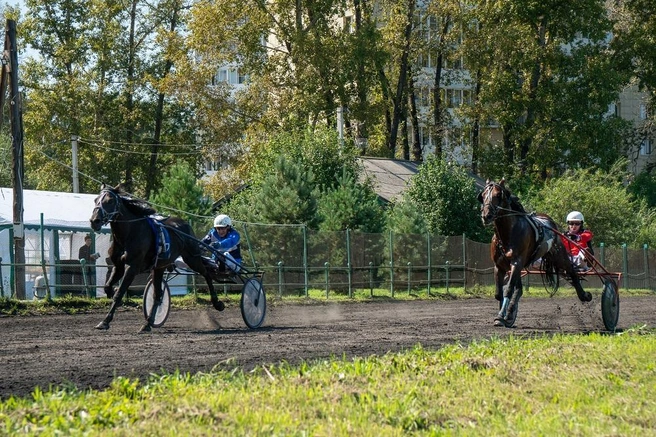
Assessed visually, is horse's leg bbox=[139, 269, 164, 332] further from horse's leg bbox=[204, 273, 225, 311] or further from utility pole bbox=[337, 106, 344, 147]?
Result: utility pole bbox=[337, 106, 344, 147]

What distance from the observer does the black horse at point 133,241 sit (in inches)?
647

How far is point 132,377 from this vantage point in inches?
423

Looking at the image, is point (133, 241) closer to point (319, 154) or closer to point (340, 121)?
point (319, 154)

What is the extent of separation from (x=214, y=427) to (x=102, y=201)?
8899 mm

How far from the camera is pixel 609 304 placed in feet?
59.2

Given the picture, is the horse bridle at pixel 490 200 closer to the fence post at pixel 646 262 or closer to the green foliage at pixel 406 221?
the green foliage at pixel 406 221

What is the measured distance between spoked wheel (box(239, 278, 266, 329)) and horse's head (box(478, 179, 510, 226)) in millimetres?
3953

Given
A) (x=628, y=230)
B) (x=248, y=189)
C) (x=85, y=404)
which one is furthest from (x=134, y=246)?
(x=628, y=230)

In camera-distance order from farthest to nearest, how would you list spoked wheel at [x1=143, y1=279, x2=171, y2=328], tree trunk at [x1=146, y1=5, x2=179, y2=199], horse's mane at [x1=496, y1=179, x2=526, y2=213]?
tree trunk at [x1=146, y1=5, x2=179, y2=199] → spoked wheel at [x1=143, y1=279, x2=171, y2=328] → horse's mane at [x1=496, y1=179, x2=526, y2=213]

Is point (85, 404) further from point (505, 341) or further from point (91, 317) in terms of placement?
point (91, 317)

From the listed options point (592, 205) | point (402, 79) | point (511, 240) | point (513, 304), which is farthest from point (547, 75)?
point (513, 304)

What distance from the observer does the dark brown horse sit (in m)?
17.1

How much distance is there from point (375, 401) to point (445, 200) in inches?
1370

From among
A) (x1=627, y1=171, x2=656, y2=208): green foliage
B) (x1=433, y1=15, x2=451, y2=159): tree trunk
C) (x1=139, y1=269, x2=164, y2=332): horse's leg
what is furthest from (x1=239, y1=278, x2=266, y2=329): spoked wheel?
(x1=627, y1=171, x2=656, y2=208): green foliage
